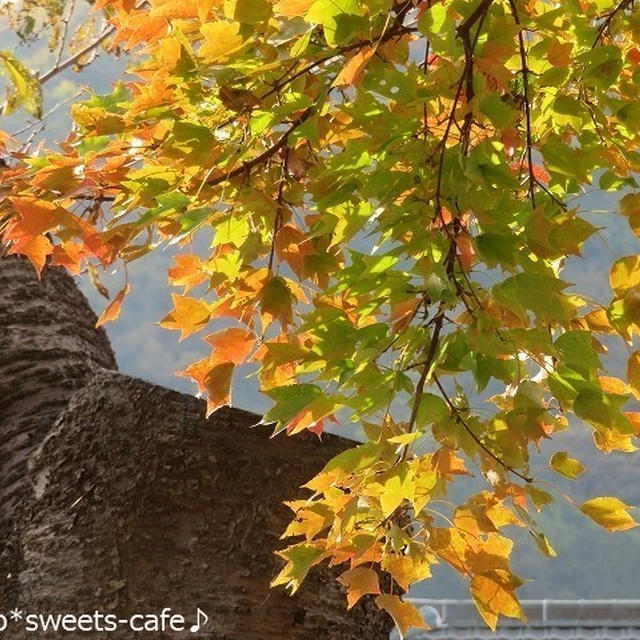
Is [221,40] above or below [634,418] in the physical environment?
above

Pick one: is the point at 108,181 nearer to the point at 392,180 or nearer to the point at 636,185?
the point at 392,180

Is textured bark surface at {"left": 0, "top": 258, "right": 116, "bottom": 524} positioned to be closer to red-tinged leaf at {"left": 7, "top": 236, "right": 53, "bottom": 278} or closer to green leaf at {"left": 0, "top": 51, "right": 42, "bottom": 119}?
red-tinged leaf at {"left": 7, "top": 236, "right": 53, "bottom": 278}

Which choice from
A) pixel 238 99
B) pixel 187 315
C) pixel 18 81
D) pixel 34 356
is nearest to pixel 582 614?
pixel 18 81

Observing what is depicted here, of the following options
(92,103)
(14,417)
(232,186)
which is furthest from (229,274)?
(14,417)

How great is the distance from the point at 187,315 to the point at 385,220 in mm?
208

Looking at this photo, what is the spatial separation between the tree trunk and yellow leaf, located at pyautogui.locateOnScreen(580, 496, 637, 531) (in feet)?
0.87

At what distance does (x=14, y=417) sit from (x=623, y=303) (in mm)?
638

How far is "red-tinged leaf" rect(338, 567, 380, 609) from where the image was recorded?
0.77 m

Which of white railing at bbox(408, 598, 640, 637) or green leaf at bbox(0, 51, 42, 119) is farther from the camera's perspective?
white railing at bbox(408, 598, 640, 637)

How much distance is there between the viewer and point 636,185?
800mm

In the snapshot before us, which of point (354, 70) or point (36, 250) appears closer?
point (354, 70)

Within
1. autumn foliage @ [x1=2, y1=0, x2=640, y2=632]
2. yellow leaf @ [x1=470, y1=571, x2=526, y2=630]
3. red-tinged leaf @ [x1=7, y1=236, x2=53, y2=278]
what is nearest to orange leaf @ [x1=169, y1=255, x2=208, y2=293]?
autumn foliage @ [x1=2, y1=0, x2=640, y2=632]

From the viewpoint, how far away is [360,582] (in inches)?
30.6

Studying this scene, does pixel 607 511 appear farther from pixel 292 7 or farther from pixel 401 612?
pixel 292 7
